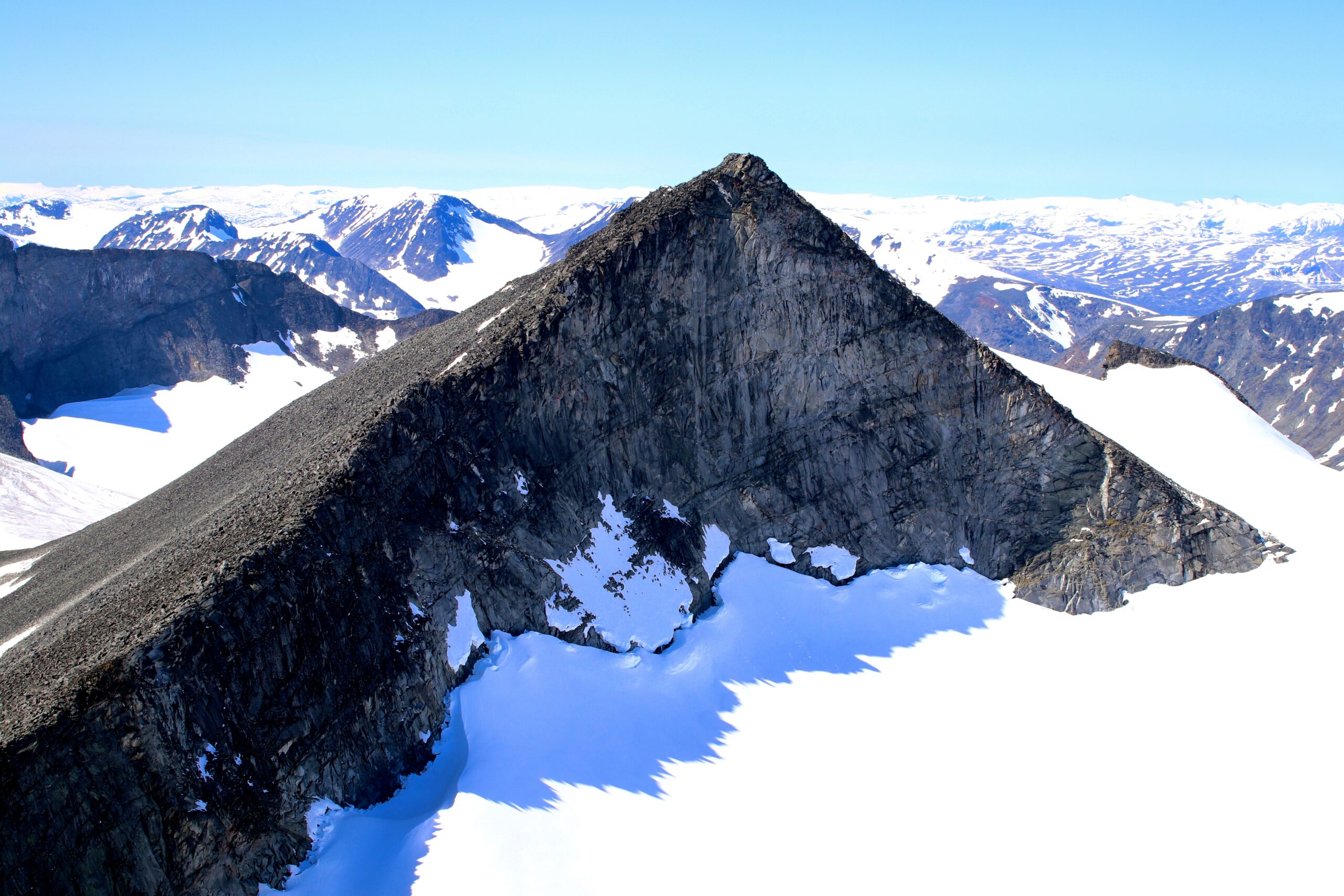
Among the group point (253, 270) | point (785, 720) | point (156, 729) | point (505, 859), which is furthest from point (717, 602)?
point (253, 270)

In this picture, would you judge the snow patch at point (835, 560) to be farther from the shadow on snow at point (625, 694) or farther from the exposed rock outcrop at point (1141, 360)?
the exposed rock outcrop at point (1141, 360)

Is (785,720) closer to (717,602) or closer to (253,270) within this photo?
(717,602)

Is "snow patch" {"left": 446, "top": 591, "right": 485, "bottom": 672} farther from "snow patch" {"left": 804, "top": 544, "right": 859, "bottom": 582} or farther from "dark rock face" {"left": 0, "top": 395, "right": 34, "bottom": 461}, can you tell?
"dark rock face" {"left": 0, "top": 395, "right": 34, "bottom": 461}

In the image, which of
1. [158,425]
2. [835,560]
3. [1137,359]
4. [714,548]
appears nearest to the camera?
[714,548]

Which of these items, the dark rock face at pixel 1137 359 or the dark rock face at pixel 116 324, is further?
the dark rock face at pixel 116 324

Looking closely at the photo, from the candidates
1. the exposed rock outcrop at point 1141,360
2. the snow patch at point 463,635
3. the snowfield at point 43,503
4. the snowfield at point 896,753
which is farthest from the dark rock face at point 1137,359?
the snowfield at point 43,503

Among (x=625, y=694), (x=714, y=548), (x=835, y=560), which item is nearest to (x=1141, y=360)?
(x=835, y=560)

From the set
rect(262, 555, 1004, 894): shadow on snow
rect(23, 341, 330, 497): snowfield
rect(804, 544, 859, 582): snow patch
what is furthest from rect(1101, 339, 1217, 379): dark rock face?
rect(23, 341, 330, 497): snowfield

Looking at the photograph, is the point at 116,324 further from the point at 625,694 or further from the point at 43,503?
the point at 625,694
